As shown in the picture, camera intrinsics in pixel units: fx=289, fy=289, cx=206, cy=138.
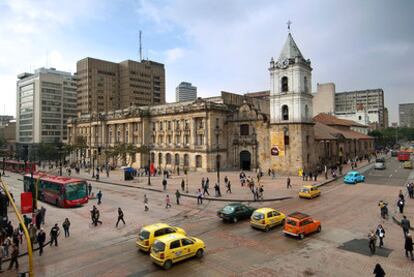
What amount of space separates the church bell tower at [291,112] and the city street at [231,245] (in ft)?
56.3

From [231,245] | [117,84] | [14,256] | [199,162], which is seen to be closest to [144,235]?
[231,245]

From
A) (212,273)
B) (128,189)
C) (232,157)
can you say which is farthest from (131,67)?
(212,273)

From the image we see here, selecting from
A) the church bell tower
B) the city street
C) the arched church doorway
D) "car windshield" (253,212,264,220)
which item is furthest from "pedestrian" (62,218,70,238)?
the arched church doorway

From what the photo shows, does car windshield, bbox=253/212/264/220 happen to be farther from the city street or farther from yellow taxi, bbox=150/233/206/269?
yellow taxi, bbox=150/233/206/269

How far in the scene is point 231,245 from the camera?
17109mm

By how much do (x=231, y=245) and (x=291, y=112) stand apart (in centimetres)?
3318

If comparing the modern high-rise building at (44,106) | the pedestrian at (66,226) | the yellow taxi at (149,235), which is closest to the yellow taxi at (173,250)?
the yellow taxi at (149,235)

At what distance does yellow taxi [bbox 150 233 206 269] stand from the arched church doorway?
40218 millimetres

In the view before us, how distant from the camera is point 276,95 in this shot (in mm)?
47750

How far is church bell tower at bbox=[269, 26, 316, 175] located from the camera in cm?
4559

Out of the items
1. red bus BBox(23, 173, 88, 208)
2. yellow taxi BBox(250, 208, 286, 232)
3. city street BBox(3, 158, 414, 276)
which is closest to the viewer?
city street BBox(3, 158, 414, 276)

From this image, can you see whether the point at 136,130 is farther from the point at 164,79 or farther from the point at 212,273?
the point at 164,79

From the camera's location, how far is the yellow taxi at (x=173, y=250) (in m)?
14.1

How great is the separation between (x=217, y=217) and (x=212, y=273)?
10.3 m
